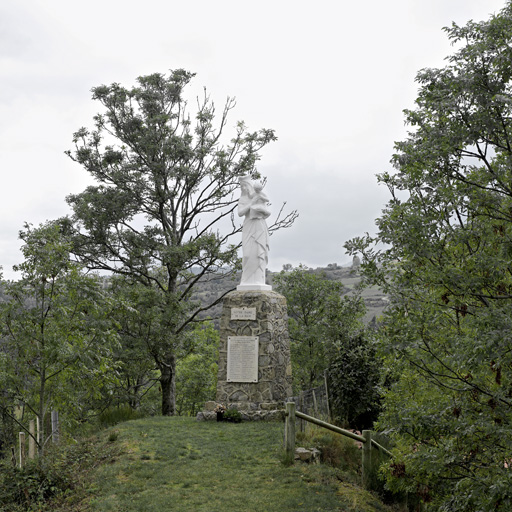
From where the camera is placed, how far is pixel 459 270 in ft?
13.8

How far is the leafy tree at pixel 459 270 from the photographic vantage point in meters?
4.30

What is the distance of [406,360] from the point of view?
4902 mm

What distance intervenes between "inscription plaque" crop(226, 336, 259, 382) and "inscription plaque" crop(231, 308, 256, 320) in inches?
19.2

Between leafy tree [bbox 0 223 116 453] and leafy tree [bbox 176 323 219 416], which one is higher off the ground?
leafy tree [bbox 0 223 116 453]

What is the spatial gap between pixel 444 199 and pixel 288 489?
16.0 ft

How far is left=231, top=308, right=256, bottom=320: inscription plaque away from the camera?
13.5m

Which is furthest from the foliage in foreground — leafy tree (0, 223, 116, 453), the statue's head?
the statue's head

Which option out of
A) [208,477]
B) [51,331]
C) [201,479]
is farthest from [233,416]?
[51,331]

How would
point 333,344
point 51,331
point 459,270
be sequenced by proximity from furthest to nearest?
point 333,344
point 51,331
point 459,270

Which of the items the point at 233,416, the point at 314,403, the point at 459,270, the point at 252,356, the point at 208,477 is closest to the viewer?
the point at 459,270

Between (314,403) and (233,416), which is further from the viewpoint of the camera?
(233,416)

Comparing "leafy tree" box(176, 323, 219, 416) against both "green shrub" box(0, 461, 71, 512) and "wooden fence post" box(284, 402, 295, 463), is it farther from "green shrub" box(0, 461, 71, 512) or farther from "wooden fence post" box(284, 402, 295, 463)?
"green shrub" box(0, 461, 71, 512)

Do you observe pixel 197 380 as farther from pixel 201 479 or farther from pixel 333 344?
pixel 201 479

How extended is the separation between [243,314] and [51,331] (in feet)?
21.0
